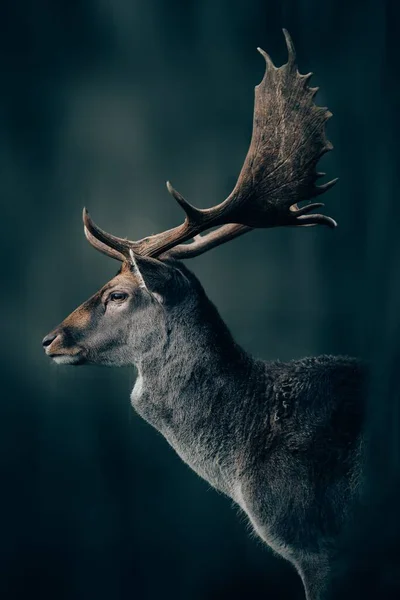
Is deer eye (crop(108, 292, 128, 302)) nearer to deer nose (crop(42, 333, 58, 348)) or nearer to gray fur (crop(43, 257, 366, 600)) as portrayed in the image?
gray fur (crop(43, 257, 366, 600))

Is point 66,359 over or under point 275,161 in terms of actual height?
under

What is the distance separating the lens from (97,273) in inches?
167

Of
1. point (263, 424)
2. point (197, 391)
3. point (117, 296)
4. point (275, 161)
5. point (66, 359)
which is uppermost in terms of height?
point (275, 161)

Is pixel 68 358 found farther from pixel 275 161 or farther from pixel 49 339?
pixel 275 161

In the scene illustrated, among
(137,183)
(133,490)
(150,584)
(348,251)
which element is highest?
(137,183)

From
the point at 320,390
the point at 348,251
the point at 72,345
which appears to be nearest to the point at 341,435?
the point at 320,390

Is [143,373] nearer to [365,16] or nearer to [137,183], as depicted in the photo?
[137,183]

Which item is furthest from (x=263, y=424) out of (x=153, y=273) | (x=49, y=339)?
(x=49, y=339)

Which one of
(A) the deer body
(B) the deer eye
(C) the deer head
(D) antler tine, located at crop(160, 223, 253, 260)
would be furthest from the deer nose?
(D) antler tine, located at crop(160, 223, 253, 260)

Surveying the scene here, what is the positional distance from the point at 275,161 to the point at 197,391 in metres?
0.99

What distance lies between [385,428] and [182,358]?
0.90 m

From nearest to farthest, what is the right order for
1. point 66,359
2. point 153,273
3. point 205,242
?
point 153,273, point 66,359, point 205,242

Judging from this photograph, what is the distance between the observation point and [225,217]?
3.05 m

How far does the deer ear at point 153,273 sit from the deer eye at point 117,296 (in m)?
0.09
